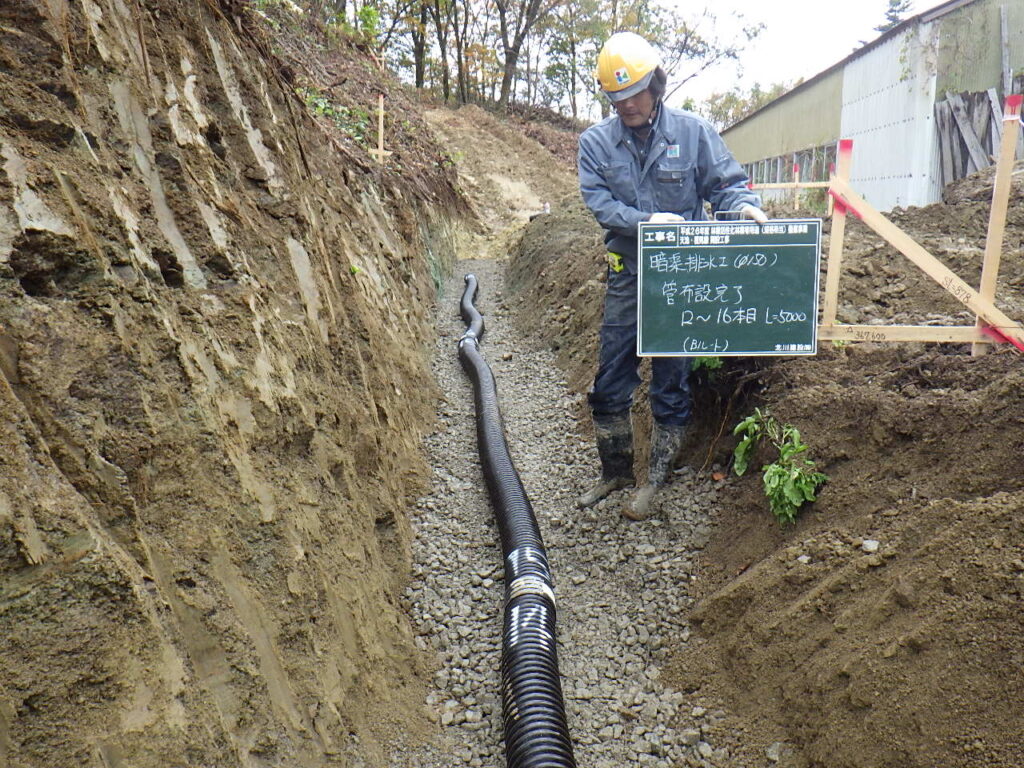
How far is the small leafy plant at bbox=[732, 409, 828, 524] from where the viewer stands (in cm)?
330

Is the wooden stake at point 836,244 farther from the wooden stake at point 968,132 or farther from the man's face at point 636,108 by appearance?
the wooden stake at point 968,132

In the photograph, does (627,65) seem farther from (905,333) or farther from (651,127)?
(905,333)

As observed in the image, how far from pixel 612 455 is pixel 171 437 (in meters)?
2.90

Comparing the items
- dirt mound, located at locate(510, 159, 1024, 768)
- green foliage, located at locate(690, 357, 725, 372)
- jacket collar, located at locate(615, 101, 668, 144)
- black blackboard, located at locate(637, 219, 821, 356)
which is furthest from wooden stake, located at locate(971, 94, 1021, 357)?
jacket collar, located at locate(615, 101, 668, 144)

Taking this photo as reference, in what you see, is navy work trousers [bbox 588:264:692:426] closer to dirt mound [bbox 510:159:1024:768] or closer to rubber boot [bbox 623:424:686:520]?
rubber boot [bbox 623:424:686:520]

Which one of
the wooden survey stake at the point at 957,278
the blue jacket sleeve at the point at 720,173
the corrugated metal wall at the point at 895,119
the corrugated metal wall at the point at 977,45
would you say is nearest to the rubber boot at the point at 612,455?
the blue jacket sleeve at the point at 720,173

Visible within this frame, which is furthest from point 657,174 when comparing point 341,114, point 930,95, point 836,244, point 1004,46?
point 1004,46

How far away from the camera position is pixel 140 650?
5.72ft

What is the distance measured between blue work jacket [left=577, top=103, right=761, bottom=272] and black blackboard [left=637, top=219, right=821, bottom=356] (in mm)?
289

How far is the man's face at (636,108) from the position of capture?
3.71 m

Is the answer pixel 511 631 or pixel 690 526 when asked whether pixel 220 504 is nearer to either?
pixel 511 631

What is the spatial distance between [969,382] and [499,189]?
723 inches

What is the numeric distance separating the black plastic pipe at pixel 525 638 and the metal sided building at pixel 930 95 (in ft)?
34.0

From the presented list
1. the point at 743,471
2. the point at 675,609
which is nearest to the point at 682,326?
the point at 743,471
